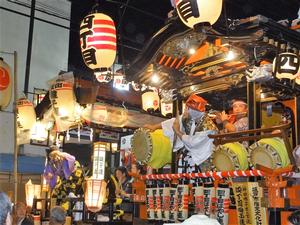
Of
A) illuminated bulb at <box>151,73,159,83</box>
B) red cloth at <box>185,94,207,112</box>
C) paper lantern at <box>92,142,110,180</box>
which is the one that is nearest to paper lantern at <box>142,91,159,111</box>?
paper lantern at <box>92,142,110,180</box>

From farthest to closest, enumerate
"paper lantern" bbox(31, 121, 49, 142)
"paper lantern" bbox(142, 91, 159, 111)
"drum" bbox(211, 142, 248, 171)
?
1. "paper lantern" bbox(142, 91, 159, 111)
2. "paper lantern" bbox(31, 121, 49, 142)
3. "drum" bbox(211, 142, 248, 171)

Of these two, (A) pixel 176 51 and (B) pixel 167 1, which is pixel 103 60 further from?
(B) pixel 167 1

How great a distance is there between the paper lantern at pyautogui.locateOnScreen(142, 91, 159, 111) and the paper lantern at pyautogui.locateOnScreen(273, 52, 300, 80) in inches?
354

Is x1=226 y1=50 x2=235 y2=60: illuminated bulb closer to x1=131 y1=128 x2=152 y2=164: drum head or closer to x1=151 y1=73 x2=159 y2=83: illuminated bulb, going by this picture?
x1=151 y1=73 x2=159 y2=83: illuminated bulb

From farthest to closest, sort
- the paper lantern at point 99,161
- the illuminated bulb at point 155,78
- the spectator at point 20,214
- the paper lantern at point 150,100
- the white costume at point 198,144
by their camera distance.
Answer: the paper lantern at point 150,100 < the paper lantern at point 99,161 < the spectator at point 20,214 < the illuminated bulb at point 155,78 < the white costume at point 198,144

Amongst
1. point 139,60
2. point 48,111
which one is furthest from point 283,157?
point 48,111

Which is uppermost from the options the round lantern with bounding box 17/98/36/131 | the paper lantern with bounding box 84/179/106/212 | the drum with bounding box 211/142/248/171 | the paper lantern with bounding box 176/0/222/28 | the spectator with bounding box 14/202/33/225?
the paper lantern with bounding box 176/0/222/28

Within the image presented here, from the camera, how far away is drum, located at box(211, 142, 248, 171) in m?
6.70

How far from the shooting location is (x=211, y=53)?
27.5ft

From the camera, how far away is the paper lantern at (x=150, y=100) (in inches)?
667

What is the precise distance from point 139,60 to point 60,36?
1588cm

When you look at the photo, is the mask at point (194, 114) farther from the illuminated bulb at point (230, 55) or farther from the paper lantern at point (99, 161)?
the paper lantern at point (99, 161)

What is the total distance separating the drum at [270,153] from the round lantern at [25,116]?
11.0 meters

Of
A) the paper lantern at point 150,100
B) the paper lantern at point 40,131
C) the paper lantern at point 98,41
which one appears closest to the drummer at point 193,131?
the paper lantern at point 98,41
